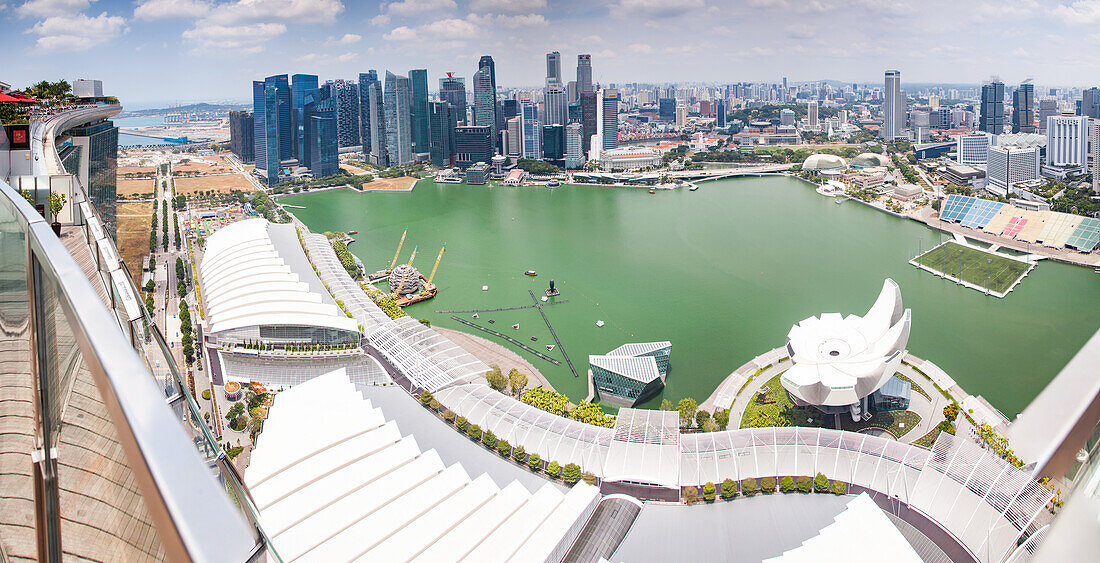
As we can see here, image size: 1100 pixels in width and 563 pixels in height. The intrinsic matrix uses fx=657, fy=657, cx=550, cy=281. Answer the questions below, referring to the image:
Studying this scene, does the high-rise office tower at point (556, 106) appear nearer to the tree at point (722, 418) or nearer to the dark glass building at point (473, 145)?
the dark glass building at point (473, 145)

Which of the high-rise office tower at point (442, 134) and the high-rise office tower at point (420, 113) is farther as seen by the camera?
the high-rise office tower at point (420, 113)

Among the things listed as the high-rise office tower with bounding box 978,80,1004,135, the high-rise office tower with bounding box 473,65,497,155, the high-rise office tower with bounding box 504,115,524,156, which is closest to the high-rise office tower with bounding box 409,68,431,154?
the high-rise office tower with bounding box 473,65,497,155

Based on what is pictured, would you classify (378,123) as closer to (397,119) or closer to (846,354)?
(397,119)

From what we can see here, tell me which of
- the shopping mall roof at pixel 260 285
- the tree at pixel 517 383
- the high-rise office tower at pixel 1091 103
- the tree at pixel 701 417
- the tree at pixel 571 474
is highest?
the high-rise office tower at pixel 1091 103

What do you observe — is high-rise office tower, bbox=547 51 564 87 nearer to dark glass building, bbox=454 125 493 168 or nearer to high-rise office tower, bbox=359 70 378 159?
high-rise office tower, bbox=359 70 378 159

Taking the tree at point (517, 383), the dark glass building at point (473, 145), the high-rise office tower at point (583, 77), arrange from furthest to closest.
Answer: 1. the high-rise office tower at point (583, 77)
2. the dark glass building at point (473, 145)
3. the tree at point (517, 383)

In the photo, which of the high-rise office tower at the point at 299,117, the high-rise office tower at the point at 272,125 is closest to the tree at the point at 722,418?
the high-rise office tower at the point at 272,125
